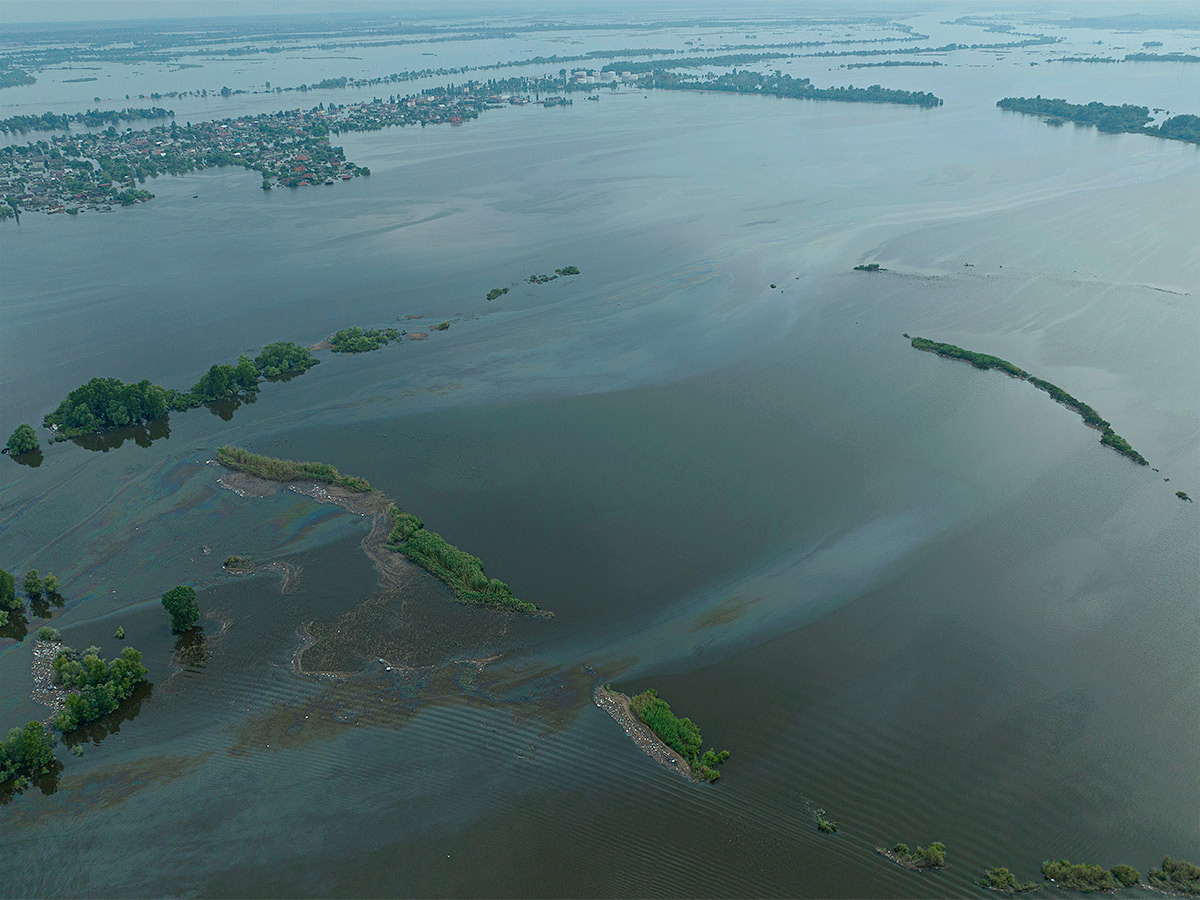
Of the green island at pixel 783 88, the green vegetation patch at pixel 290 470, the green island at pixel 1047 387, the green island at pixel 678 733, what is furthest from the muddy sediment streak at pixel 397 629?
the green island at pixel 783 88

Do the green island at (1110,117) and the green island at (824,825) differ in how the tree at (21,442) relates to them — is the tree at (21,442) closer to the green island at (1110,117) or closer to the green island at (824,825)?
the green island at (824,825)

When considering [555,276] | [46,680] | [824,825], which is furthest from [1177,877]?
[555,276]

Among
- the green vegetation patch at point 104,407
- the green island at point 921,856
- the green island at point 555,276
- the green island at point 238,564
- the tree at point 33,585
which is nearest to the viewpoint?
the green island at point 921,856

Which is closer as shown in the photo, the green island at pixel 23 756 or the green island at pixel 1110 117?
the green island at pixel 23 756

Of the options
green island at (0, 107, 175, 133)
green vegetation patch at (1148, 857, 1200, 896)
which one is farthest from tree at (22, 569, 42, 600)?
green island at (0, 107, 175, 133)

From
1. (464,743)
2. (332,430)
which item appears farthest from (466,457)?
(464,743)

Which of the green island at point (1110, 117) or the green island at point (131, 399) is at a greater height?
the green island at point (1110, 117)

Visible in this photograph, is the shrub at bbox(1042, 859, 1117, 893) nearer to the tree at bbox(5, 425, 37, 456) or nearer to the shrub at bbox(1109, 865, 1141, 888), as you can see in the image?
the shrub at bbox(1109, 865, 1141, 888)

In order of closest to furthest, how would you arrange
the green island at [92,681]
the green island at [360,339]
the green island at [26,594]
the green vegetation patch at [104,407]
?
1. the green island at [92,681]
2. the green island at [26,594]
3. the green vegetation patch at [104,407]
4. the green island at [360,339]
